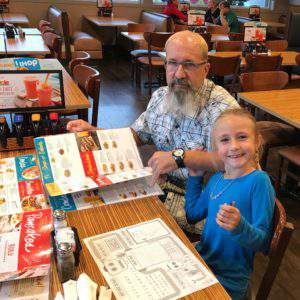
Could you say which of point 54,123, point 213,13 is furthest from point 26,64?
point 213,13

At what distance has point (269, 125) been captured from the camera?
2.96 meters

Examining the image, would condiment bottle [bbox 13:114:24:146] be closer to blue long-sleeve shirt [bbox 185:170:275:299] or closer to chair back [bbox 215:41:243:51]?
blue long-sleeve shirt [bbox 185:170:275:299]

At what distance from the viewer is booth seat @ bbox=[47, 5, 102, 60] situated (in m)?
6.21

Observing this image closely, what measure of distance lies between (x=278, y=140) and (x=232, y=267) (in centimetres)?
176

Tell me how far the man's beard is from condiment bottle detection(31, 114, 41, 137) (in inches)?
22.7

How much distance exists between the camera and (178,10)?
7.18 metres

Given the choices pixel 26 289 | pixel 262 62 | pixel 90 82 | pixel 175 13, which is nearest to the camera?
pixel 26 289

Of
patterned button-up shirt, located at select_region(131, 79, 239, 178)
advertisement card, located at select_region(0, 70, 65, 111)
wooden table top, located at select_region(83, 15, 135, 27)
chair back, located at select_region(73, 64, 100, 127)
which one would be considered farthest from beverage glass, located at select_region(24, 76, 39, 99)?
wooden table top, located at select_region(83, 15, 135, 27)

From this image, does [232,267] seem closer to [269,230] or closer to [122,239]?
[269,230]

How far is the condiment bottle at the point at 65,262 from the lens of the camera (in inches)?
34.5

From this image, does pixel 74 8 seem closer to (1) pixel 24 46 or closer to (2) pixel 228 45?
(1) pixel 24 46

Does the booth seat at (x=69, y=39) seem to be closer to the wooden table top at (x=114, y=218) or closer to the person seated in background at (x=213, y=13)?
the person seated in background at (x=213, y=13)

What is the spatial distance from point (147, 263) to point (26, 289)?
0.30m

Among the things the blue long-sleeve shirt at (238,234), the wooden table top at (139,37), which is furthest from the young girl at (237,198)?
the wooden table top at (139,37)
